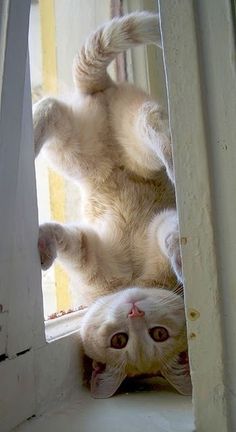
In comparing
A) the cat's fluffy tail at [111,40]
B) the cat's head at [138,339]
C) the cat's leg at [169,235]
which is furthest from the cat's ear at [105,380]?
the cat's fluffy tail at [111,40]

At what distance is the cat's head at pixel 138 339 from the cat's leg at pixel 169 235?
0.39 ft

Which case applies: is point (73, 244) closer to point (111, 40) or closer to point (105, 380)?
point (105, 380)

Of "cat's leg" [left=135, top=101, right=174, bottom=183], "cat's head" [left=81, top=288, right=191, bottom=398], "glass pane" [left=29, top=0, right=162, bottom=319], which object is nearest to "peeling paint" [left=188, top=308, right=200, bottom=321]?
"cat's head" [left=81, top=288, right=191, bottom=398]

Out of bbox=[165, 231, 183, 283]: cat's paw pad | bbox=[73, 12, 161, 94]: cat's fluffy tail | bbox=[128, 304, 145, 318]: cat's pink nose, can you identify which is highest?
bbox=[73, 12, 161, 94]: cat's fluffy tail

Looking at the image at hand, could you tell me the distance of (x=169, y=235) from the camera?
4.59 feet

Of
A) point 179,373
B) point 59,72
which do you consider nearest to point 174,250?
point 179,373

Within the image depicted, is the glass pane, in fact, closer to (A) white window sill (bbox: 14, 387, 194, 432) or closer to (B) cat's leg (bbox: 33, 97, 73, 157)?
(B) cat's leg (bbox: 33, 97, 73, 157)

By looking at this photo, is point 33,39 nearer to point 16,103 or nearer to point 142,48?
point 142,48

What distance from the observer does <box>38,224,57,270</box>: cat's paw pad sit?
1.10 metres

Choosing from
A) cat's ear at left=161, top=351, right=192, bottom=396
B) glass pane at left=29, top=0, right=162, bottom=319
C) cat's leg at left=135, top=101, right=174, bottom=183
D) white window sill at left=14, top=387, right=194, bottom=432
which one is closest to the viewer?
white window sill at left=14, top=387, right=194, bottom=432

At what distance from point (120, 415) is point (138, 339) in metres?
0.33

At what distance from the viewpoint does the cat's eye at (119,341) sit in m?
1.28

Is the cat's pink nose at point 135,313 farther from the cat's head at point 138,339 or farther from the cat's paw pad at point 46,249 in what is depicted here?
the cat's paw pad at point 46,249

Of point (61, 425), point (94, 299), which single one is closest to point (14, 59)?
point (61, 425)
